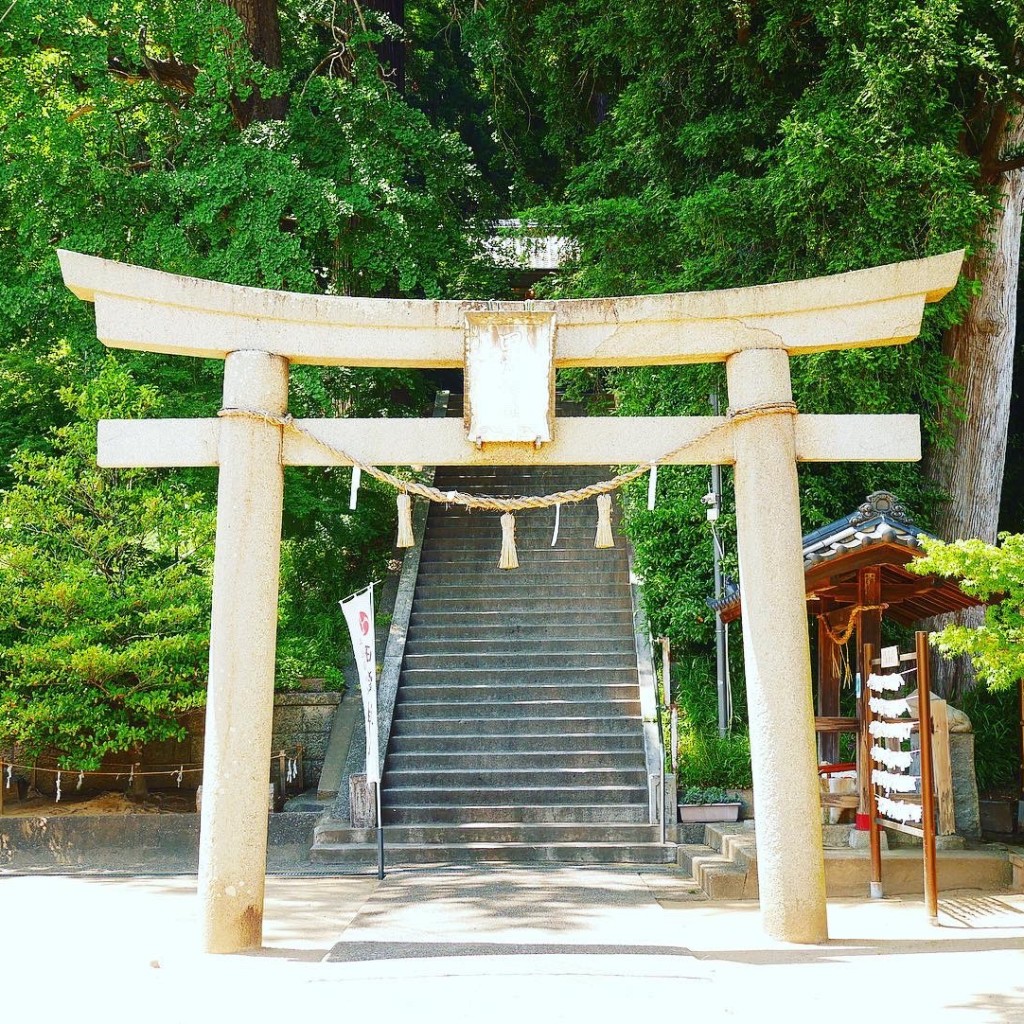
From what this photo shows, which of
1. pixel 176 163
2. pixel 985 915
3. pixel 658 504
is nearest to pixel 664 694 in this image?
pixel 658 504

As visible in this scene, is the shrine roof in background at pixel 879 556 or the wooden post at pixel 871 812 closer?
the shrine roof in background at pixel 879 556

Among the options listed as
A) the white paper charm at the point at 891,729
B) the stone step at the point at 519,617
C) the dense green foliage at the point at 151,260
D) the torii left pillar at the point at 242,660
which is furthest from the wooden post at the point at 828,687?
the dense green foliage at the point at 151,260

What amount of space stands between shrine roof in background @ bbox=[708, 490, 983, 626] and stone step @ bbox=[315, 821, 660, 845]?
10.6 feet

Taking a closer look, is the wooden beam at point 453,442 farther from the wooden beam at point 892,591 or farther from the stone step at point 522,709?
the stone step at point 522,709

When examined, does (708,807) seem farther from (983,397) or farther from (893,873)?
(983,397)

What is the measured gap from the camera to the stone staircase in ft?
36.1

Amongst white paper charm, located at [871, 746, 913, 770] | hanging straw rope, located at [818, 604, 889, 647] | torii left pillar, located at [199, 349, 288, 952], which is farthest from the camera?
hanging straw rope, located at [818, 604, 889, 647]

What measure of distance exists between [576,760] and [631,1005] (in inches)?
276

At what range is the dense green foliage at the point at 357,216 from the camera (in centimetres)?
1092

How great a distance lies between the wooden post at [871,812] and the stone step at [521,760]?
12.5 ft

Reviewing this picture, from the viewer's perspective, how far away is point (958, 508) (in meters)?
12.5

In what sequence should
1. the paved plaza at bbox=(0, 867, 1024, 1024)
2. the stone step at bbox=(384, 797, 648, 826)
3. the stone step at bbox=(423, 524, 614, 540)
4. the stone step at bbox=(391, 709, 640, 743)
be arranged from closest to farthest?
the paved plaza at bbox=(0, 867, 1024, 1024) → the stone step at bbox=(384, 797, 648, 826) → the stone step at bbox=(391, 709, 640, 743) → the stone step at bbox=(423, 524, 614, 540)

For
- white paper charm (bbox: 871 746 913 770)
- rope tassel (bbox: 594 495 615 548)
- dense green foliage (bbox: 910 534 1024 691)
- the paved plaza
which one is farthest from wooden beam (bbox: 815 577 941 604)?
rope tassel (bbox: 594 495 615 548)

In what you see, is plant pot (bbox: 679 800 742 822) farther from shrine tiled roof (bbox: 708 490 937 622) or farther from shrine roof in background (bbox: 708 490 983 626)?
shrine tiled roof (bbox: 708 490 937 622)
